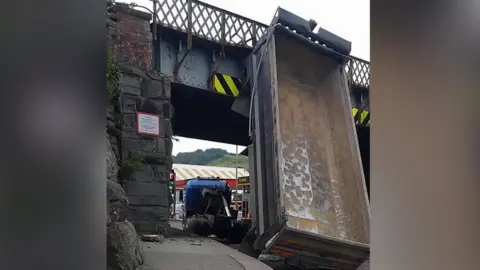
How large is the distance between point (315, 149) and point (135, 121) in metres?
2.28

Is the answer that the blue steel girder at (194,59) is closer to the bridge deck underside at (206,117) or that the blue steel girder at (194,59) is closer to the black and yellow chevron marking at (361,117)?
the bridge deck underside at (206,117)

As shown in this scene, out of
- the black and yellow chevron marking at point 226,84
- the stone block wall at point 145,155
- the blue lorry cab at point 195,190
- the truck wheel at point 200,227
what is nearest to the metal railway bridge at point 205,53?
the black and yellow chevron marking at point 226,84

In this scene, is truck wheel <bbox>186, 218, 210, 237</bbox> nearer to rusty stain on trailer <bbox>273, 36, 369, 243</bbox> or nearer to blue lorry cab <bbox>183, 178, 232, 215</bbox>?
blue lorry cab <bbox>183, 178, 232, 215</bbox>

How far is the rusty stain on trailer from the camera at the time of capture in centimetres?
495

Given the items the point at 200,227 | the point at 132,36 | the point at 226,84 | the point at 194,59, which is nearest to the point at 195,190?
the point at 200,227

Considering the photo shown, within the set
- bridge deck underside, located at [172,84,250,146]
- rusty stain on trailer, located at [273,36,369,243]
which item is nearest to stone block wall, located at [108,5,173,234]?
bridge deck underside, located at [172,84,250,146]

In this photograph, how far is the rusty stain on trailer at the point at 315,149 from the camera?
4953 mm

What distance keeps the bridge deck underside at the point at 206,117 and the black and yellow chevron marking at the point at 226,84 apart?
177 millimetres
